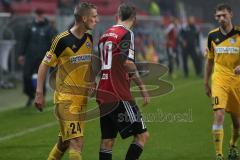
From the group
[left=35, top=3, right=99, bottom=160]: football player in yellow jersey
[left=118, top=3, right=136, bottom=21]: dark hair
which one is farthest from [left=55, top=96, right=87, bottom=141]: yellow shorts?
[left=118, top=3, right=136, bottom=21]: dark hair

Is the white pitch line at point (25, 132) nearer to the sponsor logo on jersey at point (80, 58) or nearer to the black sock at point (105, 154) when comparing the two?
the black sock at point (105, 154)

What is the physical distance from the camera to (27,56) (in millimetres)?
16375

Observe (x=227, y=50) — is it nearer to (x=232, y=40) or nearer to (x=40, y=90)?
(x=232, y=40)

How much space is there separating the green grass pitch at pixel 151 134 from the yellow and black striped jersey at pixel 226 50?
50.1 inches

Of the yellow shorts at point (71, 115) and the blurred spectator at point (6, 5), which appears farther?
the blurred spectator at point (6, 5)

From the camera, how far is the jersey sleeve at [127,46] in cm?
788

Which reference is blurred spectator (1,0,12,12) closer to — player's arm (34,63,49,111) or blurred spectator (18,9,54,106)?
blurred spectator (18,9,54,106)

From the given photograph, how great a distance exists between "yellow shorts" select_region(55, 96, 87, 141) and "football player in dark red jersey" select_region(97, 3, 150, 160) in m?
0.31

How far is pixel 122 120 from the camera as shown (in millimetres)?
8008

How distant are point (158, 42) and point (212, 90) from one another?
867 inches

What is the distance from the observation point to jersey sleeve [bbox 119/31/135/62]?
7.88 m

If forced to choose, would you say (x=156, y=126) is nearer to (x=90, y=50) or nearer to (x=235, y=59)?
(x=235, y=59)

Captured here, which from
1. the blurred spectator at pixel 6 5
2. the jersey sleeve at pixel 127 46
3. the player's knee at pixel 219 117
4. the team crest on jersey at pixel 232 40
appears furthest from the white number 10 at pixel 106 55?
the blurred spectator at pixel 6 5

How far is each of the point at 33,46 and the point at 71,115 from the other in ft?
28.5
